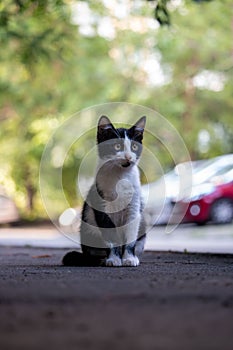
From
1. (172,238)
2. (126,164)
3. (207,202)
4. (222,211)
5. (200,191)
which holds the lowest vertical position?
(172,238)

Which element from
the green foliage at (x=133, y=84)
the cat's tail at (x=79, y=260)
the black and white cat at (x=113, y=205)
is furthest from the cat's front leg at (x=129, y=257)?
the green foliage at (x=133, y=84)

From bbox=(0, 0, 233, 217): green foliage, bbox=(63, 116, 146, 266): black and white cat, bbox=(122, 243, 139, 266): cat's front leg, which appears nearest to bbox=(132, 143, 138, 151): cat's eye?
bbox=(63, 116, 146, 266): black and white cat

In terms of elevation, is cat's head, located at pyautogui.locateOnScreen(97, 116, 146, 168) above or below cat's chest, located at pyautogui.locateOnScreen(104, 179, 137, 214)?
above

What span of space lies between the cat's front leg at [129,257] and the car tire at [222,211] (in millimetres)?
8634

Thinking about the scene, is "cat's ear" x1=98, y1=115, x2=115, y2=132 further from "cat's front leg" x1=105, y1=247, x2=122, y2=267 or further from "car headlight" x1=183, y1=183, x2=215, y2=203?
"car headlight" x1=183, y1=183, x2=215, y2=203

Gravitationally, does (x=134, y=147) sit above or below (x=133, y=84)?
below

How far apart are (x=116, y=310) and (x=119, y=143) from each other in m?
3.15

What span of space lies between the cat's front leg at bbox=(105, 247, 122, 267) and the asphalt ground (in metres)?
0.86

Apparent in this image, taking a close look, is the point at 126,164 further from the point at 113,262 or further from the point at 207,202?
the point at 207,202

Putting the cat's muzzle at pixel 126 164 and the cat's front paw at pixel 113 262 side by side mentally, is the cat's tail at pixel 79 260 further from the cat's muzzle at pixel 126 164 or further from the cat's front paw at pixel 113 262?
the cat's muzzle at pixel 126 164

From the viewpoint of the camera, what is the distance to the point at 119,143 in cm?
650

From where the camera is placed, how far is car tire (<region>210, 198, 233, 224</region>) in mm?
14922

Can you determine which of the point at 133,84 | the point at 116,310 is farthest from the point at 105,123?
the point at 133,84

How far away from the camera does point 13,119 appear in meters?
21.3
